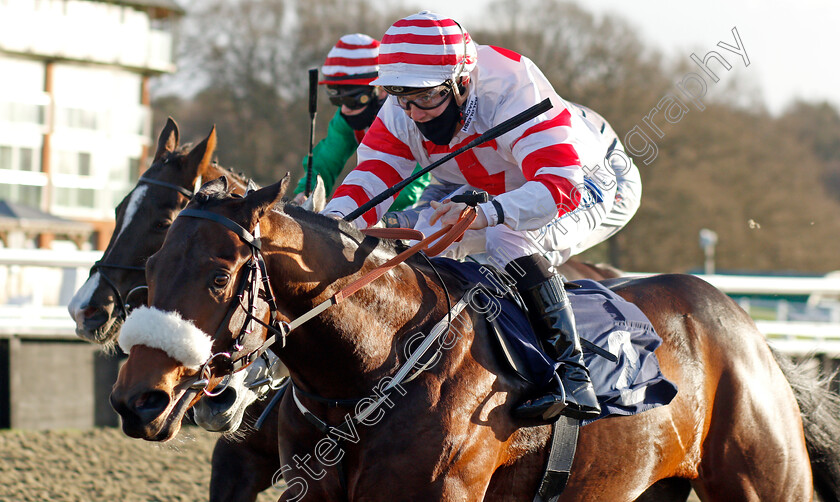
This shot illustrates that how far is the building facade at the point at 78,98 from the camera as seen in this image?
2697cm

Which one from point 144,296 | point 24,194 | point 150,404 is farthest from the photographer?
point 24,194

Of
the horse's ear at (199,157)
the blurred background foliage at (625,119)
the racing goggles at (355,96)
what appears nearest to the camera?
the horse's ear at (199,157)

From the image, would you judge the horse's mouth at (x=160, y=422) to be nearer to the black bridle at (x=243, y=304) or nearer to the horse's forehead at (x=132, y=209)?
the black bridle at (x=243, y=304)

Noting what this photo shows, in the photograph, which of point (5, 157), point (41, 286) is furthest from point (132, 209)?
point (5, 157)

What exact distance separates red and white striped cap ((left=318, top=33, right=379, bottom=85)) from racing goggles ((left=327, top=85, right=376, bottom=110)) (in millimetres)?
33

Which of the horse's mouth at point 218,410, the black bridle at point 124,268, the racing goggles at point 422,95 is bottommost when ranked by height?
the horse's mouth at point 218,410

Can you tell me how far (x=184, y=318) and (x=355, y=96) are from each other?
8.42ft

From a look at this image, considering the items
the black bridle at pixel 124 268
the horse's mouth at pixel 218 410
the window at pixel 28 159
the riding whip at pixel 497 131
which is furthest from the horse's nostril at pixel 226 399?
the window at pixel 28 159

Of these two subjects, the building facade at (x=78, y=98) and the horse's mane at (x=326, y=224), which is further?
the building facade at (x=78, y=98)

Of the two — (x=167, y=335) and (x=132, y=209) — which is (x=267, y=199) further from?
(x=132, y=209)

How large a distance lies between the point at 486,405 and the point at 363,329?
15.5 inches

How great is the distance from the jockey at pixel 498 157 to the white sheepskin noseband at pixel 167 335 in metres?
0.82

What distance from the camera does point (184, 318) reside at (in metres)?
1.96

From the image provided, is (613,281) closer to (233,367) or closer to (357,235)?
(357,235)
